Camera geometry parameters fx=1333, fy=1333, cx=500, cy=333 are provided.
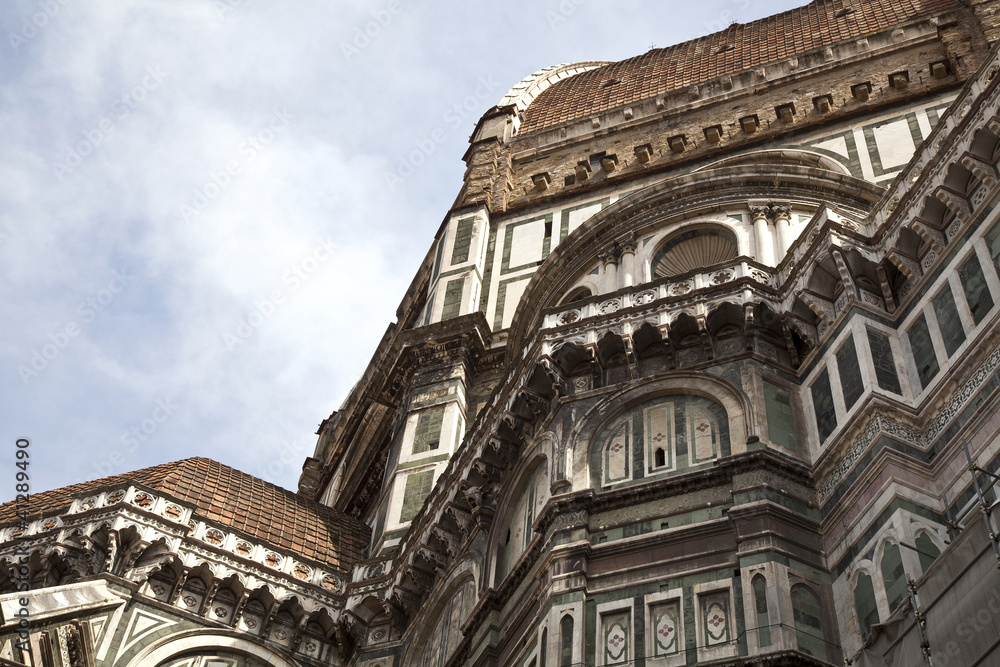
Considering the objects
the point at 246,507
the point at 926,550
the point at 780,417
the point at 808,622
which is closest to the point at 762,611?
the point at 808,622

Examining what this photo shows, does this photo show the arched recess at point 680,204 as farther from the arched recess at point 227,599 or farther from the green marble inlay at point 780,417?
the green marble inlay at point 780,417

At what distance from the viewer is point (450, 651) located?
63.5 ft

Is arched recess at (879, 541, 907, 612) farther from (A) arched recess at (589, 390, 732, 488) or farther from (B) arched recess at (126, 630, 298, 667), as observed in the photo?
(B) arched recess at (126, 630, 298, 667)

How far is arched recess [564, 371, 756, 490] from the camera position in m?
17.2

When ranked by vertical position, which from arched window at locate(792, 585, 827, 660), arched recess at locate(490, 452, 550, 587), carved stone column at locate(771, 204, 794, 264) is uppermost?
carved stone column at locate(771, 204, 794, 264)

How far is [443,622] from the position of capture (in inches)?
805

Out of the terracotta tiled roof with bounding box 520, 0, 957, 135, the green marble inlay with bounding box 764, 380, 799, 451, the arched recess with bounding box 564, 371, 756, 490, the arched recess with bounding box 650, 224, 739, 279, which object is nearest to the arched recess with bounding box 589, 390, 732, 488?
the arched recess with bounding box 564, 371, 756, 490

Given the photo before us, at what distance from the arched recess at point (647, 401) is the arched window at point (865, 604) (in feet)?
9.43

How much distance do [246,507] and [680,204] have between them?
33.6ft

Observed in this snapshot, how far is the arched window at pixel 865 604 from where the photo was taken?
13.7 metres

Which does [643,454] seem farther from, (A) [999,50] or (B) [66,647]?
(B) [66,647]

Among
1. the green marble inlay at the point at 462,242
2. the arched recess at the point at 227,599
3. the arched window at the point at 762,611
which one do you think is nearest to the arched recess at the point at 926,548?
the arched window at the point at 762,611

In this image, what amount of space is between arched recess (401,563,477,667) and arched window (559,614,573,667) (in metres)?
3.82

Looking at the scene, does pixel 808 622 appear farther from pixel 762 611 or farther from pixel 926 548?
pixel 926 548
